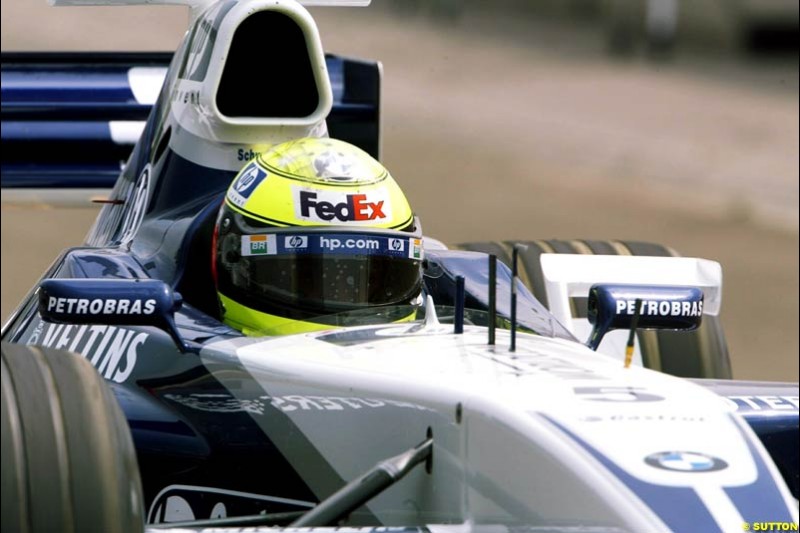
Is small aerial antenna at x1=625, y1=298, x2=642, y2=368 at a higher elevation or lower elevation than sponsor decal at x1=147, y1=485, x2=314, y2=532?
higher

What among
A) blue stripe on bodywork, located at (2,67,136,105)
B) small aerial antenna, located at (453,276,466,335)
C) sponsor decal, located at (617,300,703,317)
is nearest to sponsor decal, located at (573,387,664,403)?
small aerial antenna, located at (453,276,466,335)

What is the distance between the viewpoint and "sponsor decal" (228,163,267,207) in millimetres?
4410

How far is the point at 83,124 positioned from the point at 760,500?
4632 mm

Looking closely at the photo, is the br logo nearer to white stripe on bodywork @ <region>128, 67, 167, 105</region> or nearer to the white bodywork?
the white bodywork

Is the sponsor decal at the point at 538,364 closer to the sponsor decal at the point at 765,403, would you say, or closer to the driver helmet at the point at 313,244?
the driver helmet at the point at 313,244

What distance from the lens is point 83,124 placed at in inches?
283

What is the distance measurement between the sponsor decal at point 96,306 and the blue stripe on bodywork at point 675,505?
1.36 m

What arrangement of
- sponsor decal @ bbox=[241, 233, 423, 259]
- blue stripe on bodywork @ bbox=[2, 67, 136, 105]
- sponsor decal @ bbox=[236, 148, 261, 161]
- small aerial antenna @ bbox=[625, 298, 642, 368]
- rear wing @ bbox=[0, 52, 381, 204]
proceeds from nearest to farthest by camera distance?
small aerial antenna @ bbox=[625, 298, 642, 368] → sponsor decal @ bbox=[241, 233, 423, 259] → sponsor decal @ bbox=[236, 148, 261, 161] → rear wing @ bbox=[0, 52, 381, 204] → blue stripe on bodywork @ bbox=[2, 67, 136, 105]

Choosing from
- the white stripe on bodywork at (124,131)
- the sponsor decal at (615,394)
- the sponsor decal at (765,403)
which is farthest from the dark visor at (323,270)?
the white stripe on bodywork at (124,131)

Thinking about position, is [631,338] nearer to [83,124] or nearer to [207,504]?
[207,504]

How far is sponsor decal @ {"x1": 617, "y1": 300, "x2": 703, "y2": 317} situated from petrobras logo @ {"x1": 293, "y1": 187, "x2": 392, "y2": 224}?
66cm

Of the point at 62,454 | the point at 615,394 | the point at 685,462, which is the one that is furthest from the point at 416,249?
the point at 62,454

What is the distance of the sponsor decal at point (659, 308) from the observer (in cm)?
431

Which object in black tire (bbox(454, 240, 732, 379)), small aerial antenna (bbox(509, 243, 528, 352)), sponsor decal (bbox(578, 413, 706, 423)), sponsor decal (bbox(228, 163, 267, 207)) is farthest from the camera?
black tire (bbox(454, 240, 732, 379))
